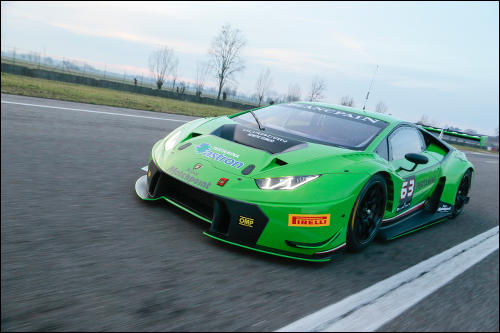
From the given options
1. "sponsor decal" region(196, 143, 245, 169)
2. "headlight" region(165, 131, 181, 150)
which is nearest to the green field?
"headlight" region(165, 131, 181, 150)

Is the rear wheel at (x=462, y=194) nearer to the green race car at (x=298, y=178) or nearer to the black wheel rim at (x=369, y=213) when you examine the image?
the green race car at (x=298, y=178)

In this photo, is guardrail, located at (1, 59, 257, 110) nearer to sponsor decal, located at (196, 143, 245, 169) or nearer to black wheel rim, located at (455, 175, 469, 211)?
black wheel rim, located at (455, 175, 469, 211)

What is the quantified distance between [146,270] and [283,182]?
3.66 feet

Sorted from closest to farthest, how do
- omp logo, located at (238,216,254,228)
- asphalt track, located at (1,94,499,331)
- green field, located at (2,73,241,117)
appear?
asphalt track, located at (1,94,499,331) < omp logo, located at (238,216,254,228) < green field, located at (2,73,241,117)

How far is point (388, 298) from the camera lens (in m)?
2.60

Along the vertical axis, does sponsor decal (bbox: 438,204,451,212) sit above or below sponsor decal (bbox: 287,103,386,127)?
below

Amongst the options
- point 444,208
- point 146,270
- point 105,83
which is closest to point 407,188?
point 444,208

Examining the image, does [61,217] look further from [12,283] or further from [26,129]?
[26,129]

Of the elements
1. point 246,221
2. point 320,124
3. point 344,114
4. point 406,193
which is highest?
point 344,114

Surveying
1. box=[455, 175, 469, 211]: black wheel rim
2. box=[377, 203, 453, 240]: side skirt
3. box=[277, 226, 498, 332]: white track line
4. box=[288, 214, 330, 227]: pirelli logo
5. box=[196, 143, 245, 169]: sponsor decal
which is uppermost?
box=[196, 143, 245, 169]: sponsor decal

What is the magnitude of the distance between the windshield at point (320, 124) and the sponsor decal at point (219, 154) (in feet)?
2.55

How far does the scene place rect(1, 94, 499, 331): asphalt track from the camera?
1925 mm

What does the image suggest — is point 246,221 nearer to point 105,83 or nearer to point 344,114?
point 344,114

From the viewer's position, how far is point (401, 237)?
409 cm
